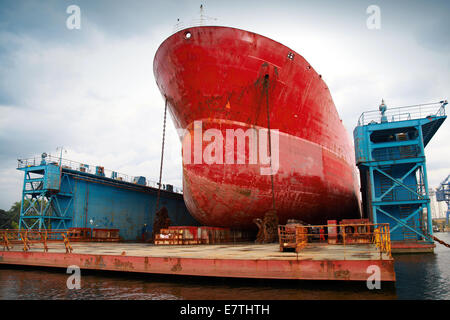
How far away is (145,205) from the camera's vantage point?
25.3 meters

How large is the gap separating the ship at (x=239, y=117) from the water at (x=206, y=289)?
231 inches

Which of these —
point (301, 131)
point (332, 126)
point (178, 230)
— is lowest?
point (178, 230)

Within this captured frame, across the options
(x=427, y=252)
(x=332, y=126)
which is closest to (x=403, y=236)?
(x=427, y=252)

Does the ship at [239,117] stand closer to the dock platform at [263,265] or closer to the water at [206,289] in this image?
the water at [206,289]

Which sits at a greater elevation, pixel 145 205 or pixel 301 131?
pixel 301 131

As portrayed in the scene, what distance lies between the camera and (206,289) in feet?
21.3

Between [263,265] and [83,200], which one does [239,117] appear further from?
[83,200]

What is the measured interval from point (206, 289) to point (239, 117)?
26.3 ft

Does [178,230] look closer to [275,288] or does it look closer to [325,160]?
[275,288]

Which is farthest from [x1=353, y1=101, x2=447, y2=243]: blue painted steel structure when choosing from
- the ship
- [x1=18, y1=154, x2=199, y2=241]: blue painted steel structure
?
[x1=18, y1=154, x2=199, y2=241]: blue painted steel structure

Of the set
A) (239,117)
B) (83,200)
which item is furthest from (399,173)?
(83,200)

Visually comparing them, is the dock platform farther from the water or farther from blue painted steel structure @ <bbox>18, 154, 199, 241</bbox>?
blue painted steel structure @ <bbox>18, 154, 199, 241</bbox>
